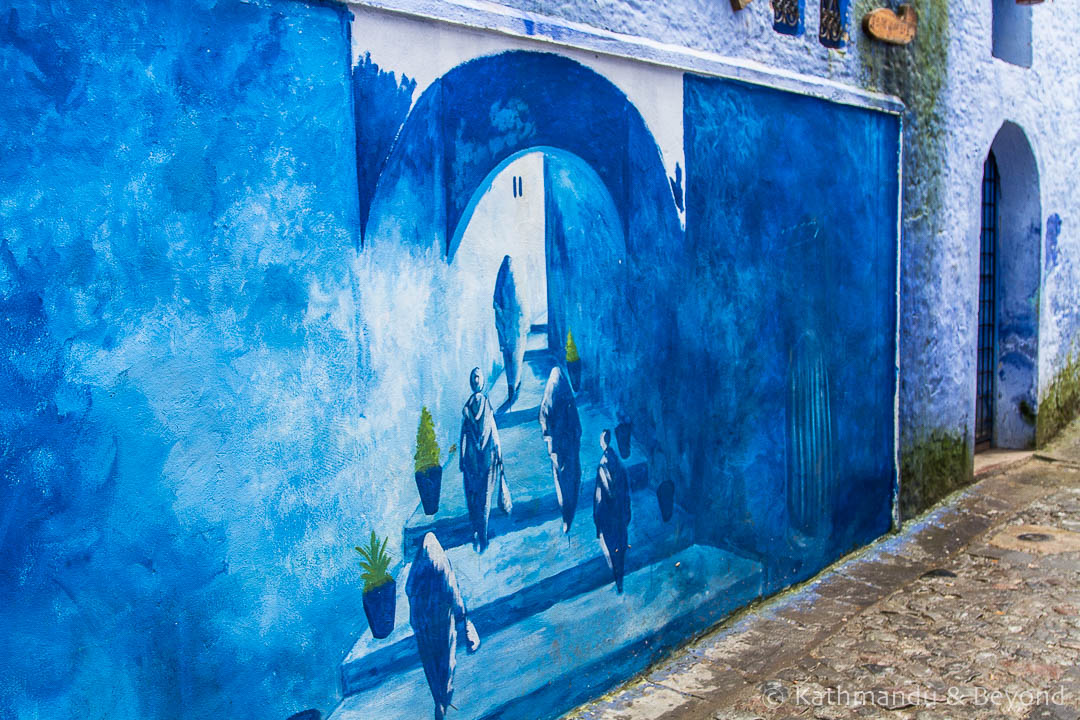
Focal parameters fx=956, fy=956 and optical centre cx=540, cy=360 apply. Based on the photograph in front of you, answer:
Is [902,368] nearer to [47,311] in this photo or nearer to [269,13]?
[269,13]

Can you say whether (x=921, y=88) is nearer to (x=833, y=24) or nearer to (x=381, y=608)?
(x=833, y=24)

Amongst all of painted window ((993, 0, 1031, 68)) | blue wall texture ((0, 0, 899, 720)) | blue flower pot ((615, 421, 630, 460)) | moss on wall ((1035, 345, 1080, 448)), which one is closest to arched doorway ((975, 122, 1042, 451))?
moss on wall ((1035, 345, 1080, 448))

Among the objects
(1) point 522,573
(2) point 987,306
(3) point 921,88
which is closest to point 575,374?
(1) point 522,573

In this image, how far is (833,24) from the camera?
5336 mm

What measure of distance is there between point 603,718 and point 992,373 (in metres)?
6.21

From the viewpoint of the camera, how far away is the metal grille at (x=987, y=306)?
8.31 metres

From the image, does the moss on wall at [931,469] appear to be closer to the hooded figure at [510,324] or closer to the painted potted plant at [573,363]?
the painted potted plant at [573,363]

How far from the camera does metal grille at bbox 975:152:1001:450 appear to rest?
27.3 feet

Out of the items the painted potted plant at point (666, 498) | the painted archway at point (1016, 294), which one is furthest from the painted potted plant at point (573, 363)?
the painted archway at point (1016, 294)

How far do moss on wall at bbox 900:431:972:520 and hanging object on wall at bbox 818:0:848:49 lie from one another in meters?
2.64

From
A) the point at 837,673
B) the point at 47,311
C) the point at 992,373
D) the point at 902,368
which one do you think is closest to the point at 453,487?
the point at 47,311

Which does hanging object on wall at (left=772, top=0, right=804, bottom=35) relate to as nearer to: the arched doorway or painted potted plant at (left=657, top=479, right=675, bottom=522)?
painted potted plant at (left=657, top=479, right=675, bottom=522)

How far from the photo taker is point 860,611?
4.81m

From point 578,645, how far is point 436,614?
2.66 feet
